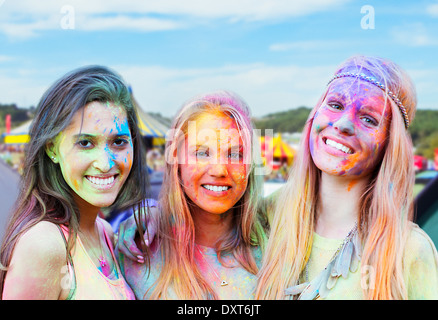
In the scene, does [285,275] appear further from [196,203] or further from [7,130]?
[7,130]

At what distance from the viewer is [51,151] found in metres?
1.76

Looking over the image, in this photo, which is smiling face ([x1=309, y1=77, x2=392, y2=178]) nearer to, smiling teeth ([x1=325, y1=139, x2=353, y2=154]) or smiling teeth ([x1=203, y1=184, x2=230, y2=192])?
smiling teeth ([x1=325, y1=139, x2=353, y2=154])

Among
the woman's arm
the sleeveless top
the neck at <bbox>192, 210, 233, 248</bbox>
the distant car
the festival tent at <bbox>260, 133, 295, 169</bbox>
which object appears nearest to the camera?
the woman's arm

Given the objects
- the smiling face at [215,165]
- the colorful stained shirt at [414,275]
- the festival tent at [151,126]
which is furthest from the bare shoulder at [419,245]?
the festival tent at [151,126]

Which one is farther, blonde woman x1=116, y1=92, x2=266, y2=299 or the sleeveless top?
blonde woman x1=116, y1=92, x2=266, y2=299

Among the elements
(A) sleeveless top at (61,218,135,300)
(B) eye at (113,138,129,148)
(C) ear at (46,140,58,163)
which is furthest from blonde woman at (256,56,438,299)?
(C) ear at (46,140,58,163)

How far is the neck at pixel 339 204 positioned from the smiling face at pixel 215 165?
0.34m

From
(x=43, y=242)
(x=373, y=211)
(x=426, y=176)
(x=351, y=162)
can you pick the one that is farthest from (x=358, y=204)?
(x=43, y=242)

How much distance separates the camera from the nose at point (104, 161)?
1.74m

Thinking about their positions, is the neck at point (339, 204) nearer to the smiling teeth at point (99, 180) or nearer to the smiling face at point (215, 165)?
the smiling face at point (215, 165)

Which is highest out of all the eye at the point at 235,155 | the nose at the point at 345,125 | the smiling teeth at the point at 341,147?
the nose at the point at 345,125

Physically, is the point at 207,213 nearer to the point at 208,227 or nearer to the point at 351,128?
the point at 208,227

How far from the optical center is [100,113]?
1742mm

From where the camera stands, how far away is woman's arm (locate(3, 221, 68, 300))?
1599mm
